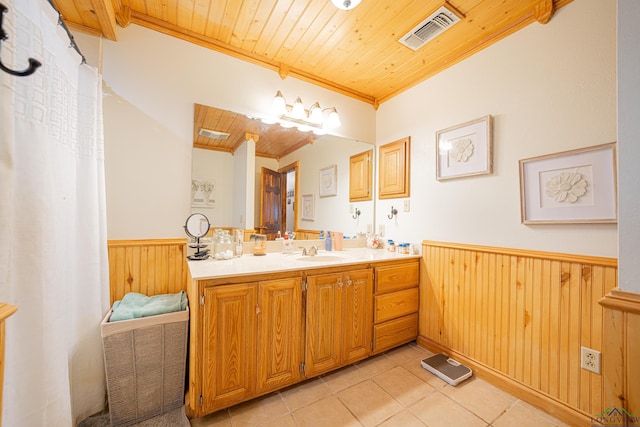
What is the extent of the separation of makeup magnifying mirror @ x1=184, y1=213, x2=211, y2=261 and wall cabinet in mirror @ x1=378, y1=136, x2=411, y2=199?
176cm

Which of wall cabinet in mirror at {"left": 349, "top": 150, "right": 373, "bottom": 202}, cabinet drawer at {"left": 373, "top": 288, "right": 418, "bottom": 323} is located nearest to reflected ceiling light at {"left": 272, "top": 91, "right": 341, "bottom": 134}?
wall cabinet in mirror at {"left": 349, "top": 150, "right": 373, "bottom": 202}

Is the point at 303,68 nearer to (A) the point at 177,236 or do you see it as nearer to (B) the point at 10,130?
(A) the point at 177,236

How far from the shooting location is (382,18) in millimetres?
1659

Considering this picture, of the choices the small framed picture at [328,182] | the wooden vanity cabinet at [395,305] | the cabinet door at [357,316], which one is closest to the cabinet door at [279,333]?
the cabinet door at [357,316]

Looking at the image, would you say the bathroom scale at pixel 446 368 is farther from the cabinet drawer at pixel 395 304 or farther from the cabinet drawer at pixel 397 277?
the cabinet drawer at pixel 397 277

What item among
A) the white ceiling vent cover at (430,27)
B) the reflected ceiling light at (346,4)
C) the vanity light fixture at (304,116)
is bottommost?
the vanity light fixture at (304,116)

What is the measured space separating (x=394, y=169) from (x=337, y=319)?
5.18 feet

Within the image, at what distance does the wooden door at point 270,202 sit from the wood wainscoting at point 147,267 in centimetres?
66

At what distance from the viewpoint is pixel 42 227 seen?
0.95 metres

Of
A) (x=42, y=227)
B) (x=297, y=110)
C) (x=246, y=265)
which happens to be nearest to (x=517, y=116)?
(x=297, y=110)

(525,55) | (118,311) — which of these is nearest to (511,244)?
(525,55)

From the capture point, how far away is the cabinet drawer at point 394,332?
6.44 ft

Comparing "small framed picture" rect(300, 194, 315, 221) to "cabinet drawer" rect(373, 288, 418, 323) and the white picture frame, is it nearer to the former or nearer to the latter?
the white picture frame

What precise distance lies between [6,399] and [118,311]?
1.87 feet
